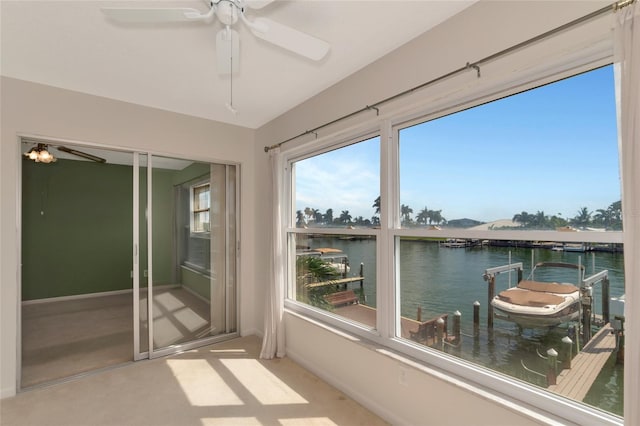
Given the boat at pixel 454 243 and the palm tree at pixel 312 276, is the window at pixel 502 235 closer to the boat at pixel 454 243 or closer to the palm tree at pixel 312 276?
the boat at pixel 454 243

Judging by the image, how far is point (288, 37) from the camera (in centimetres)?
153

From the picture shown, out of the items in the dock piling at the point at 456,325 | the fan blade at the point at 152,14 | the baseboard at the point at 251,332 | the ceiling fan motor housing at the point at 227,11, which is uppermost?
the ceiling fan motor housing at the point at 227,11

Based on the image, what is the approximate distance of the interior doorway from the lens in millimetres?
3133

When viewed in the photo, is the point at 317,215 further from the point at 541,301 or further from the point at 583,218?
the point at 583,218

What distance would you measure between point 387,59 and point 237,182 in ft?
7.69

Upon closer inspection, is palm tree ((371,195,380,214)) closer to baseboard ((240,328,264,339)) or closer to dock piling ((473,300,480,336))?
dock piling ((473,300,480,336))

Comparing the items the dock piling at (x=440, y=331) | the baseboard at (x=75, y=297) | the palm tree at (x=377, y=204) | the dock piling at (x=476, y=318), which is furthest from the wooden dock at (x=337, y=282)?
the baseboard at (x=75, y=297)

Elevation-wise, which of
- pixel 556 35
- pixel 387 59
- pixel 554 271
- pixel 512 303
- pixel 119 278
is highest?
pixel 387 59

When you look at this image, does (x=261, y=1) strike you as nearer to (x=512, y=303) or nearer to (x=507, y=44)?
(x=507, y=44)

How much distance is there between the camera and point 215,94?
2.89 metres

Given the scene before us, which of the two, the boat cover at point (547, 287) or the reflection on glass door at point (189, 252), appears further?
the reflection on glass door at point (189, 252)

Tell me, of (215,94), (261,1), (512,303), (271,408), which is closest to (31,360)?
(271,408)

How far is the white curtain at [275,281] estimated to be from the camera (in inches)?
124

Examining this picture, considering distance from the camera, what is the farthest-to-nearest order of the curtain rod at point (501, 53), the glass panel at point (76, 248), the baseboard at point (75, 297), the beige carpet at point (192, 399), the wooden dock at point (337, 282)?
the baseboard at point (75, 297) < the glass panel at point (76, 248) < the wooden dock at point (337, 282) < the beige carpet at point (192, 399) < the curtain rod at point (501, 53)
